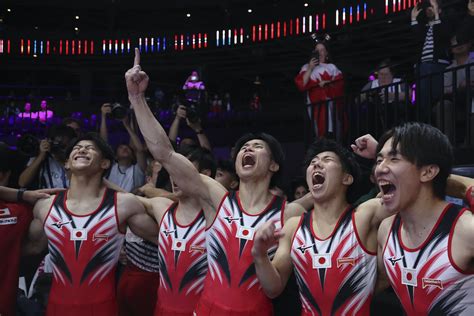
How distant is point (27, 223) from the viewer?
15.2 feet

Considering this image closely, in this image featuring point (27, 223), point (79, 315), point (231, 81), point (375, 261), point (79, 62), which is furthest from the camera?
point (231, 81)

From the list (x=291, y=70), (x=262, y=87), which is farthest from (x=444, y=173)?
(x=262, y=87)

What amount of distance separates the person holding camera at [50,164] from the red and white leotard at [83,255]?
1.60 meters

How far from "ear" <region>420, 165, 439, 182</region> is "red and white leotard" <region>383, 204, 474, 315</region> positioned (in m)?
0.17

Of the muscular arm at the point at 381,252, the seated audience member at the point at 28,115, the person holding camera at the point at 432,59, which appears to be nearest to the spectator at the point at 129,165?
the person holding camera at the point at 432,59

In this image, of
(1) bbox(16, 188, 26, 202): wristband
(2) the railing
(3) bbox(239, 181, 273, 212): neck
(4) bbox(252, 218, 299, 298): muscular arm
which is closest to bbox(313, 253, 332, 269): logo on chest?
(4) bbox(252, 218, 299, 298): muscular arm

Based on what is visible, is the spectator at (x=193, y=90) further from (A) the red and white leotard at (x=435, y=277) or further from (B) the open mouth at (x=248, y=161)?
(A) the red and white leotard at (x=435, y=277)

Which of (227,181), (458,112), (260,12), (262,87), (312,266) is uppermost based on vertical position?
(260,12)

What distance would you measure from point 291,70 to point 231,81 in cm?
305

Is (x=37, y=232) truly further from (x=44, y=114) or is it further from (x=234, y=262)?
(x=44, y=114)

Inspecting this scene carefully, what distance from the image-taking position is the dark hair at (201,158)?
499 centimetres

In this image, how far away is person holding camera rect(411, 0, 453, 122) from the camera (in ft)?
19.5

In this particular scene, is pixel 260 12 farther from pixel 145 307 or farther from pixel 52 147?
pixel 145 307

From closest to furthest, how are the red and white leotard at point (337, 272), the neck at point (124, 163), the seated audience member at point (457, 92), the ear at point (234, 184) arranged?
the red and white leotard at point (337, 272) → the ear at point (234, 184) → the seated audience member at point (457, 92) → the neck at point (124, 163)
